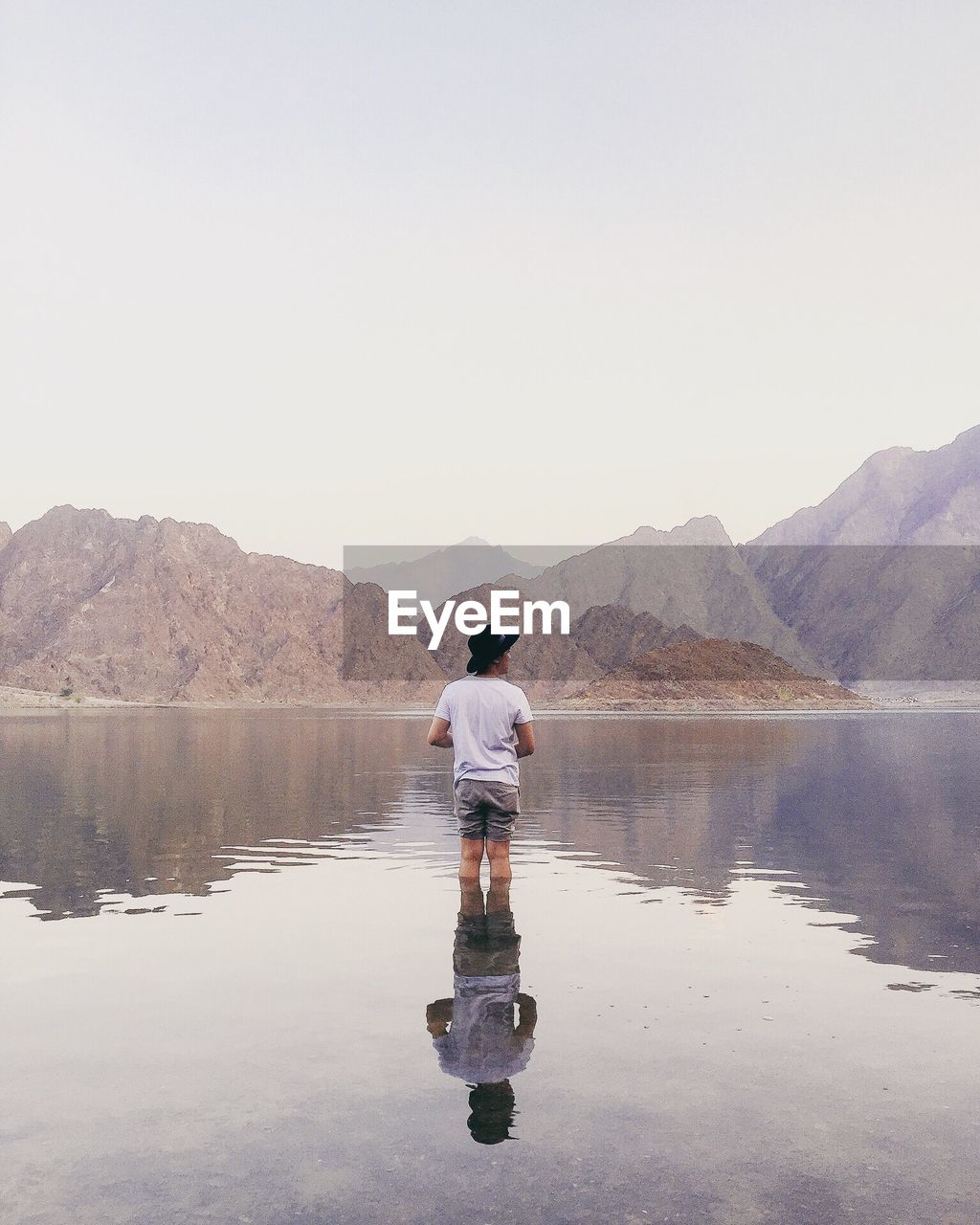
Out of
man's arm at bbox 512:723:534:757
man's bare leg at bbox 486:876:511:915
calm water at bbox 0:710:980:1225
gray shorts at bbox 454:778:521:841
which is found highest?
man's arm at bbox 512:723:534:757

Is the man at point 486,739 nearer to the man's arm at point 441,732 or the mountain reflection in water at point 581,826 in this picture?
the man's arm at point 441,732

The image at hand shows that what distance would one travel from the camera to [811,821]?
20.8 metres

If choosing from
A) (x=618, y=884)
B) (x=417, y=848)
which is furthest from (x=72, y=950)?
(x=417, y=848)

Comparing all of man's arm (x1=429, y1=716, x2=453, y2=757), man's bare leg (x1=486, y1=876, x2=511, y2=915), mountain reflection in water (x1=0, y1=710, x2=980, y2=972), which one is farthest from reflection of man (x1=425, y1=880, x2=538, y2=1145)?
mountain reflection in water (x1=0, y1=710, x2=980, y2=972)

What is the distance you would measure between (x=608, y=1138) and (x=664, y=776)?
88.6 feet

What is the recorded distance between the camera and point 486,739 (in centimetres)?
988

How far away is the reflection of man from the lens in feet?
19.4

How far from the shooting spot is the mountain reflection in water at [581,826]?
13047mm

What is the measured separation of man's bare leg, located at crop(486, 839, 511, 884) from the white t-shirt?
0.61m

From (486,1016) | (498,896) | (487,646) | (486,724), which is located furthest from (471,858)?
(486,1016)

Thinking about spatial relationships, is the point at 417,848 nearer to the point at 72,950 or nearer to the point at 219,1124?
the point at 72,950

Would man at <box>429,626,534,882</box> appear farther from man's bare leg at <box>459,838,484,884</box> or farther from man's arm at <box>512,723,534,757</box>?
man's bare leg at <box>459,838,484,884</box>

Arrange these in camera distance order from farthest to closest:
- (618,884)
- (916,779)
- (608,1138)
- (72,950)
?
(916,779), (618,884), (72,950), (608,1138)

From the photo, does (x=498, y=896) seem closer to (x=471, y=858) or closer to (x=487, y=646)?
(x=471, y=858)
